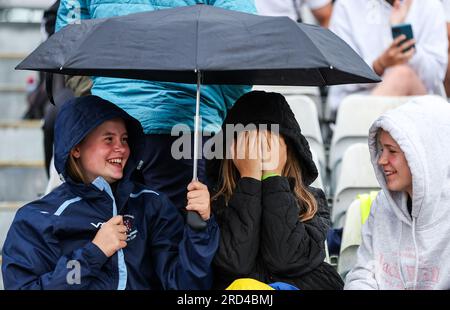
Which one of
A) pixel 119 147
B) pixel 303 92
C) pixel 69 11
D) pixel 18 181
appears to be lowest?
pixel 18 181

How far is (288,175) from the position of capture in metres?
3.72

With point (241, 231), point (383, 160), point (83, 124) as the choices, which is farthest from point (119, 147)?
point (383, 160)

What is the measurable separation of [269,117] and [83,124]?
2.28ft

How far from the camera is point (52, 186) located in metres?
4.64

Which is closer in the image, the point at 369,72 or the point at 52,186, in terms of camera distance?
the point at 369,72

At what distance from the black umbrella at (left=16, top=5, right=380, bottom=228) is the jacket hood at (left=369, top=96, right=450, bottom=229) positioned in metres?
0.22

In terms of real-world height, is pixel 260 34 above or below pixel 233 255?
above

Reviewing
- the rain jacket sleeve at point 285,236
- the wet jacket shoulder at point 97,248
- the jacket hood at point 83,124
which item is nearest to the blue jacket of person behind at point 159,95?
the jacket hood at point 83,124

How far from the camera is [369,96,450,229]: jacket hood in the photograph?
3.37m

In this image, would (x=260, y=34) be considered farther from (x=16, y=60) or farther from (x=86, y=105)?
(x=16, y=60)

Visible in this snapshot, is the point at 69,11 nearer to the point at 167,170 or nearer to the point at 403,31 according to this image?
the point at 167,170

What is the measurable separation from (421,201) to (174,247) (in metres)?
0.91

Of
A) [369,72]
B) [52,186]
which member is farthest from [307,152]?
[52,186]
